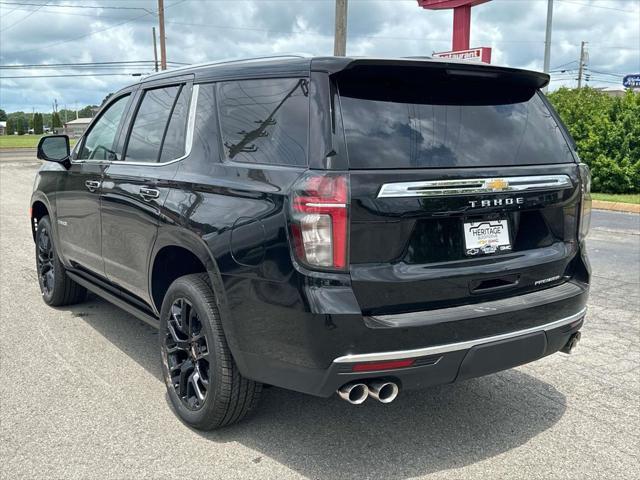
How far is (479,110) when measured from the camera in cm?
310

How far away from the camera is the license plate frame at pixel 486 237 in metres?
2.90

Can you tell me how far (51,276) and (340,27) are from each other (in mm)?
12921

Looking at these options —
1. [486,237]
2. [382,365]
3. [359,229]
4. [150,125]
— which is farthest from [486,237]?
[150,125]

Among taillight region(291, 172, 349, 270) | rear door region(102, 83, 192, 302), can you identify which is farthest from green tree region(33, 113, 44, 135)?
taillight region(291, 172, 349, 270)

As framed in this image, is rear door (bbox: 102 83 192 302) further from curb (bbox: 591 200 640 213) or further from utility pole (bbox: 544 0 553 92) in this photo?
utility pole (bbox: 544 0 553 92)

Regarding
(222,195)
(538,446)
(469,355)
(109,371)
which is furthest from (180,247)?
(538,446)

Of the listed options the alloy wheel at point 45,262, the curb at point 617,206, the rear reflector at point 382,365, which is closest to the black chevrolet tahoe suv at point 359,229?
the rear reflector at point 382,365

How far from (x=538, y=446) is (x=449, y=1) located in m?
14.8

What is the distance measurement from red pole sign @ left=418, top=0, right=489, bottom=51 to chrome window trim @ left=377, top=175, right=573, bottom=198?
13.9 m

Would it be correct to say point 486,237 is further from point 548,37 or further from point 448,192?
point 548,37

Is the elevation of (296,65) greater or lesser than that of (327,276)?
greater

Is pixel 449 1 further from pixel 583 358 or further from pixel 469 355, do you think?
pixel 469 355

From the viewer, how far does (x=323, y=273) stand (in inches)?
104

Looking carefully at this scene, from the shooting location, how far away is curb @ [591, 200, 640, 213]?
1302 cm
